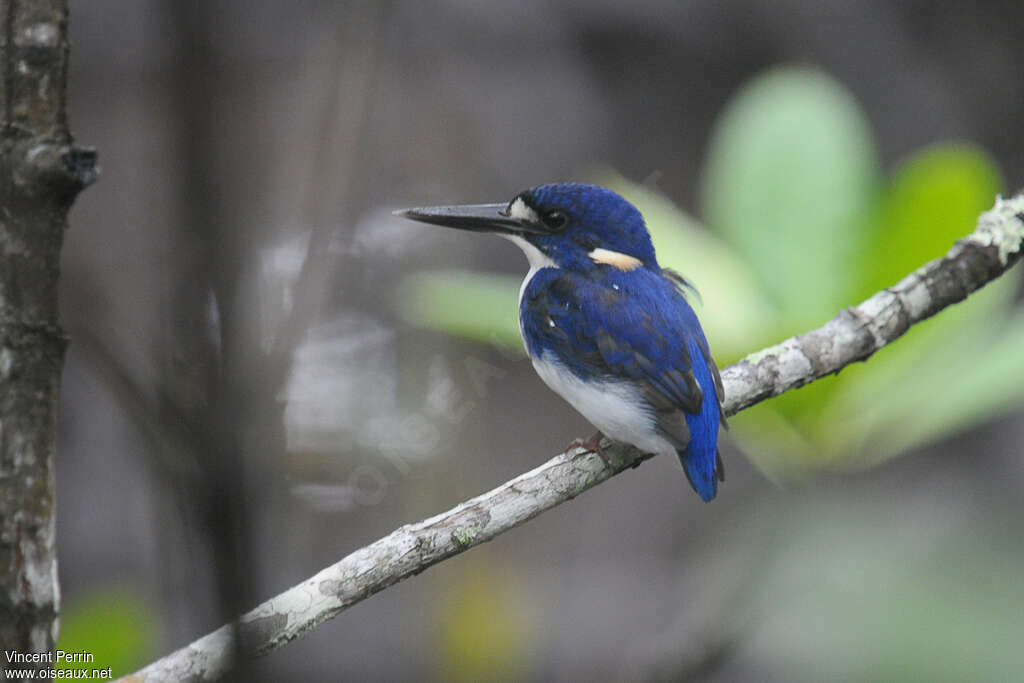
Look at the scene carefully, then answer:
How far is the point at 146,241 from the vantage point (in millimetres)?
4664

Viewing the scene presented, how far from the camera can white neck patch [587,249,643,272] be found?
275cm

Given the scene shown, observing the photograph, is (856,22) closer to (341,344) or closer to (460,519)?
(341,344)

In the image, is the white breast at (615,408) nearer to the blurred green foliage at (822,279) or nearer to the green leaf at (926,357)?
the blurred green foliage at (822,279)

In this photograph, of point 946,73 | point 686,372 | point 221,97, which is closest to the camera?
point 221,97

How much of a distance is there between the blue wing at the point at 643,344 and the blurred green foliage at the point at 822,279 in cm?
14

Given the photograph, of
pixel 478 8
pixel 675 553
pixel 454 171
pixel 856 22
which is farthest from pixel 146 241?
pixel 856 22

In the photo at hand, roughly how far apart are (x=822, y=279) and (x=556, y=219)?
70 centimetres

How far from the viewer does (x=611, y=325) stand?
2535mm

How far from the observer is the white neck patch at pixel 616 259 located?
9.01ft

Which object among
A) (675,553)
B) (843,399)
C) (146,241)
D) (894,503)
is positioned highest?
(843,399)

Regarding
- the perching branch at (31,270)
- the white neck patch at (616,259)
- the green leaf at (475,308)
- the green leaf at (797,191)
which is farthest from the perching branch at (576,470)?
the green leaf at (475,308)

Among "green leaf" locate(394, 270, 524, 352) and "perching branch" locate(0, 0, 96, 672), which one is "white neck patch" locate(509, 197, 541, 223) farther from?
"perching branch" locate(0, 0, 96, 672)

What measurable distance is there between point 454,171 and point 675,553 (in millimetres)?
2089

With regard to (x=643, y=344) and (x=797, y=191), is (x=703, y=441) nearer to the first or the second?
(x=643, y=344)
